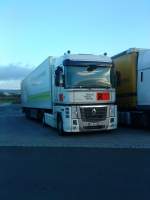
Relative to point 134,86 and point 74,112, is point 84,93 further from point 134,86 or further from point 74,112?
point 134,86

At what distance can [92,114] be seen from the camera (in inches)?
786

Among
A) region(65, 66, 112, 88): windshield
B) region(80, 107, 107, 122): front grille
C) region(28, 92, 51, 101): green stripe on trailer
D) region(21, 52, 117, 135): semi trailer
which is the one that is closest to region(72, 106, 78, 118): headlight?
region(21, 52, 117, 135): semi trailer

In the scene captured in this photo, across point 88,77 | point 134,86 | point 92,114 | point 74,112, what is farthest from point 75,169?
point 134,86

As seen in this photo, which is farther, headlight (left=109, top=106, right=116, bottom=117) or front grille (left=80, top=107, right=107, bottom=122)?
headlight (left=109, top=106, right=116, bottom=117)

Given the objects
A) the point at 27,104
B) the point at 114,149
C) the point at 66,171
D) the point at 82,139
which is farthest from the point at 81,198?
the point at 27,104

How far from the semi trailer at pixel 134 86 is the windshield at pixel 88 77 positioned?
6.04 feet

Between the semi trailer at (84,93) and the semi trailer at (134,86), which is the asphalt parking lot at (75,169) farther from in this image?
the semi trailer at (134,86)

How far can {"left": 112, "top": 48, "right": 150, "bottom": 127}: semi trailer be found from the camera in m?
21.4

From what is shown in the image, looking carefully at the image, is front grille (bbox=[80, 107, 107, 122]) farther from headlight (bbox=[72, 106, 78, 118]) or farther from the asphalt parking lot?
the asphalt parking lot

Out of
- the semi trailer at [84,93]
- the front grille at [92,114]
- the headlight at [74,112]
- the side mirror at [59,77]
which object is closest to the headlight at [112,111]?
the semi trailer at [84,93]

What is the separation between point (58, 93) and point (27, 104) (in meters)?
14.9

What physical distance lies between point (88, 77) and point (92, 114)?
1656 mm

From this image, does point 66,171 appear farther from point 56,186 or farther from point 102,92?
point 102,92

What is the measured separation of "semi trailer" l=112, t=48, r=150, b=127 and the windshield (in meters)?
1.84
